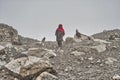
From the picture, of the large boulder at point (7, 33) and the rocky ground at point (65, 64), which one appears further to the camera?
the large boulder at point (7, 33)

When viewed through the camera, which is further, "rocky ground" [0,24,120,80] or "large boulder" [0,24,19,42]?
"large boulder" [0,24,19,42]

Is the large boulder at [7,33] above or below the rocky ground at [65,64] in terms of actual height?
above

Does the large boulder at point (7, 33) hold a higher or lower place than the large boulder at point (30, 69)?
higher

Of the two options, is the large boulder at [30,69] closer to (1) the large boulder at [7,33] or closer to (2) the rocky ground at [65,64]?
(2) the rocky ground at [65,64]

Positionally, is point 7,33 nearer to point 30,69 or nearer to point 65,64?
point 65,64

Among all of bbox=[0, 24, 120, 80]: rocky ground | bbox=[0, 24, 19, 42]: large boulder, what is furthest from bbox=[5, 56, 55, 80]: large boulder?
bbox=[0, 24, 19, 42]: large boulder

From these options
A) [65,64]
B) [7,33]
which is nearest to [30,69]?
[65,64]

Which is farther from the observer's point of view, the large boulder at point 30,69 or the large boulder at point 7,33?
the large boulder at point 7,33

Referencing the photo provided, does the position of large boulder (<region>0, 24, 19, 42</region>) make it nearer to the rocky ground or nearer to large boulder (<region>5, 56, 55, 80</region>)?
the rocky ground

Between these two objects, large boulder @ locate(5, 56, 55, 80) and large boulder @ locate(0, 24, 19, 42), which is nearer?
large boulder @ locate(5, 56, 55, 80)

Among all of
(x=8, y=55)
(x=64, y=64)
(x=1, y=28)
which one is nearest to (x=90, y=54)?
(x=64, y=64)

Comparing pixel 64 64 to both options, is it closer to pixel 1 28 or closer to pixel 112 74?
pixel 112 74

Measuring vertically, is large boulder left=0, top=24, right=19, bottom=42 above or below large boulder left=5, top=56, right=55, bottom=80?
above

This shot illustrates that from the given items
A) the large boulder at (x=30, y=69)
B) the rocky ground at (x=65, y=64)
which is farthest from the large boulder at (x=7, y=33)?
the large boulder at (x=30, y=69)
